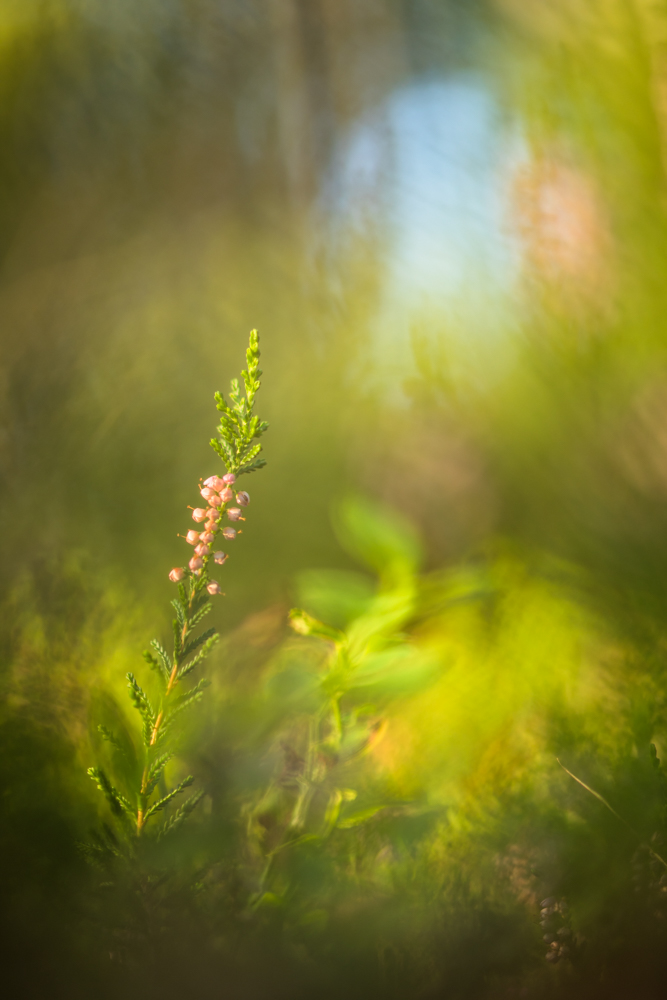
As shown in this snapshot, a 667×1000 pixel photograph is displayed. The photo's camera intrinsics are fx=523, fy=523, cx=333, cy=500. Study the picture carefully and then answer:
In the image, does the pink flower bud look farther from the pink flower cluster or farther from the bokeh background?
the bokeh background

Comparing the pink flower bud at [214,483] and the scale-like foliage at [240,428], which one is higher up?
the scale-like foliage at [240,428]

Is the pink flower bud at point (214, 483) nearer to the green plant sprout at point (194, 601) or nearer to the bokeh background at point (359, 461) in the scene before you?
the green plant sprout at point (194, 601)

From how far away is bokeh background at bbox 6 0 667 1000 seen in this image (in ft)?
0.85

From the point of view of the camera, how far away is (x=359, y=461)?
1.33 feet

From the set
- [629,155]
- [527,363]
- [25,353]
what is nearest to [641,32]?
[629,155]

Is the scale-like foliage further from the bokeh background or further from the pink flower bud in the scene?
the bokeh background

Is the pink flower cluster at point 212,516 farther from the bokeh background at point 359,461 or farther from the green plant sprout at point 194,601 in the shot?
the bokeh background at point 359,461

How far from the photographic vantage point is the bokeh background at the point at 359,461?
26 centimetres

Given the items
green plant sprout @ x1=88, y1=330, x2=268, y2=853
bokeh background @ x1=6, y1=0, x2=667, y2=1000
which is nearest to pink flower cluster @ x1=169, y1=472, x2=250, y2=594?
green plant sprout @ x1=88, y1=330, x2=268, y2=853

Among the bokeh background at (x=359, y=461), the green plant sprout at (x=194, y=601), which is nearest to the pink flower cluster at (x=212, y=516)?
the green plant sprout at (x=194, y=601)

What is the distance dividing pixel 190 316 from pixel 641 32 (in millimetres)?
346

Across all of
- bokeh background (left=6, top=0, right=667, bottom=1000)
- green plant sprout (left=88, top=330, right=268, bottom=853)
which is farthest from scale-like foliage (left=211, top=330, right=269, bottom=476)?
bokeh background (left=6, top=0, right=667, bottom=1000)

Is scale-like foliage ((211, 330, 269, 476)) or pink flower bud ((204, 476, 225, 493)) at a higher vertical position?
scale-like foliage ((211, 330, 269, 476))

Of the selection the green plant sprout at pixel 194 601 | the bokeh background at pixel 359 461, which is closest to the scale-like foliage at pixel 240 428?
the green plant sprout at pixel 194 601
